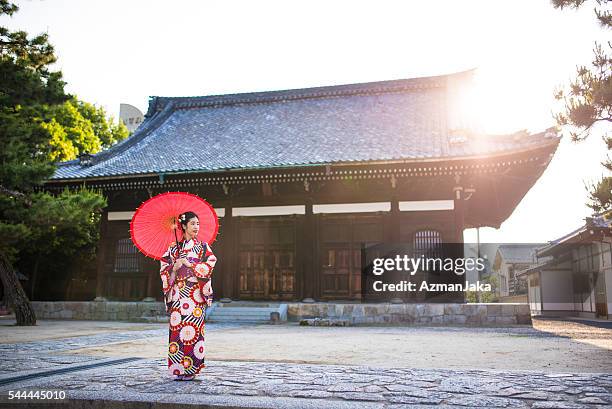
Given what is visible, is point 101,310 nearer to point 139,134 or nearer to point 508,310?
point 139,134

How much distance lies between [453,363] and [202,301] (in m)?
2.81

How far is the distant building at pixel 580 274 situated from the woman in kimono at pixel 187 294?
1552cm

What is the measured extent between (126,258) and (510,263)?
123 feet

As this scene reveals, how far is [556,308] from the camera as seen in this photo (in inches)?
1018

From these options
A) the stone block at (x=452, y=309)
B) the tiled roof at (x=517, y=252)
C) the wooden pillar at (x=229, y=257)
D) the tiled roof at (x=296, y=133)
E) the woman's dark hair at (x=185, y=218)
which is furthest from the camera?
the tiled roof at (x=517, y=252)

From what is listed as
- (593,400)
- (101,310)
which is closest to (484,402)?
(593,400)

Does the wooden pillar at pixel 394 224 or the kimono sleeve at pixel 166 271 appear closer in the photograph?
the kimono sleeve at pixel 166 271

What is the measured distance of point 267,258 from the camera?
1504 centimetres

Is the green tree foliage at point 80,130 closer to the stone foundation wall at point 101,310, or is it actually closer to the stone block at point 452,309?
the stone foundation wall at point 101,310

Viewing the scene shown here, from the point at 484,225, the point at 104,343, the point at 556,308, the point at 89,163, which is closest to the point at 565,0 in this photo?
the point at 104,343

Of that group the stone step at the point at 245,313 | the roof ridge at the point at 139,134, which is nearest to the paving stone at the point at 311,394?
the stone step at the point at 245,313

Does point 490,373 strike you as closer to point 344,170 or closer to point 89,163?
point 344,170

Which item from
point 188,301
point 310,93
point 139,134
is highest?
point 310,93

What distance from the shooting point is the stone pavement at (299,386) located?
3262 mm
